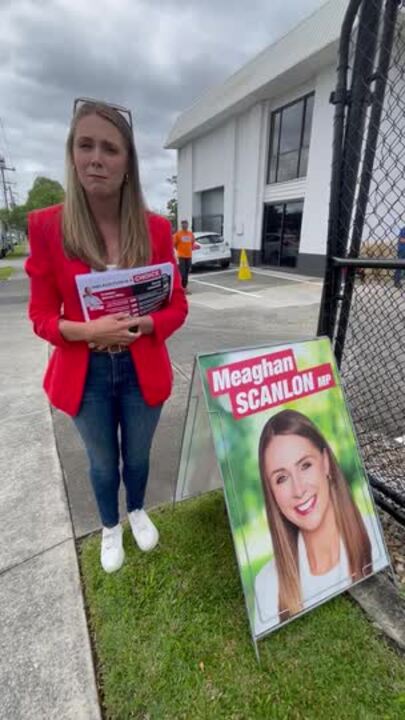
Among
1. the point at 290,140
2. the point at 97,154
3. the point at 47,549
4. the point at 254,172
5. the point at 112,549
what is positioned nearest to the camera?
the point at 97,154

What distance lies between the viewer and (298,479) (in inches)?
58.4

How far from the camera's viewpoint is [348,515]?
158 centimetres

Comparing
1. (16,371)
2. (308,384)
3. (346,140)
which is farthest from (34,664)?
(16,371)

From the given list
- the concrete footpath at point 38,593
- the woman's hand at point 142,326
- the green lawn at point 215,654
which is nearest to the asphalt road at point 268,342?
the concrete footpath at point 38,593

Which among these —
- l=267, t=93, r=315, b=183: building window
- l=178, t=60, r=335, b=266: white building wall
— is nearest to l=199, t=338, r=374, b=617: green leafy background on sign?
l=178, t=60, r=335, b=266: white building wall

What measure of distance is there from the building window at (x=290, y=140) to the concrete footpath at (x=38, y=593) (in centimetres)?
1289

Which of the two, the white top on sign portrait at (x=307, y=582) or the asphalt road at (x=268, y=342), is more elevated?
the white top on sign portrait at (x=307, y=582)

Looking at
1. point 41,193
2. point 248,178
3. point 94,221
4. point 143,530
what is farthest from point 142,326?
point 41,193

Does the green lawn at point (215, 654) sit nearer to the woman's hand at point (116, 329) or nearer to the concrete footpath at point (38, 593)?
the concrete footpath at point (38, 593)

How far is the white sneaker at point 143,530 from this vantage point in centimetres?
183

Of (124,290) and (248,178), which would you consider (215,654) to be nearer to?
(124,290)

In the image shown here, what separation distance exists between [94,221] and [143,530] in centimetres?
146

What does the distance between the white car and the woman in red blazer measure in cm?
1324

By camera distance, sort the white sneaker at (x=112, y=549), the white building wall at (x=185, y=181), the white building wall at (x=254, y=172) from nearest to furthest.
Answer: the white sneaker at (x=112, y=549)
the white building wall at (x=254, y=172)
the white building wall at (x=185, y=181)
